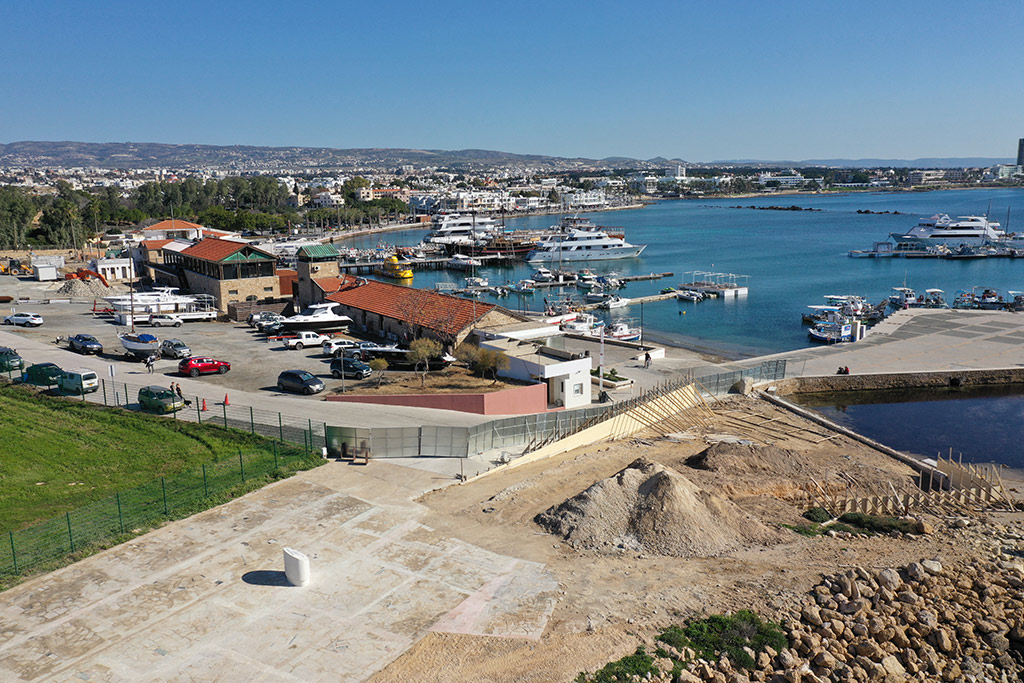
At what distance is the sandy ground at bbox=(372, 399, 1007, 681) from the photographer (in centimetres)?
1371

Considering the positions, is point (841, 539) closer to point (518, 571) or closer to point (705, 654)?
point (705, 654)

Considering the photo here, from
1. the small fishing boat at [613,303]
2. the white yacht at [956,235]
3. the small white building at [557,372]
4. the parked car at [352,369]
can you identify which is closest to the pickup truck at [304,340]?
the parked car at [352,369]

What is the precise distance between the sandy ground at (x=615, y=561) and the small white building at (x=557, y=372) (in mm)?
4944

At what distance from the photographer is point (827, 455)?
2809cm

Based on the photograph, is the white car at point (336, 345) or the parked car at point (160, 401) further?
the white car at point (336, 345)

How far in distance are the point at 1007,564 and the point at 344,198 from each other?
191229mm

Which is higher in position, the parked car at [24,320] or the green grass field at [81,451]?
the parked car at [24,320]

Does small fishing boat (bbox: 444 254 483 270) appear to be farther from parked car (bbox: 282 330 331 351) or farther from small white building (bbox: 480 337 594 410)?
small white building (bbox: 480 337 594 410)

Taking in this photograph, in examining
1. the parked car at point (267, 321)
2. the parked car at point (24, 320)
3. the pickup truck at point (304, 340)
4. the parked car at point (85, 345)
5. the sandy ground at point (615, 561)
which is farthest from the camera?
the parked car at point (267, 321)

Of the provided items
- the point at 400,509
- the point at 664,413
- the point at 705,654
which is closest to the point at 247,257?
the point at 664,413

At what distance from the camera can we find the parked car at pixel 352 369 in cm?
3366

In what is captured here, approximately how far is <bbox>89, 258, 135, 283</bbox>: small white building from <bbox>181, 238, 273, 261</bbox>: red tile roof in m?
11.6

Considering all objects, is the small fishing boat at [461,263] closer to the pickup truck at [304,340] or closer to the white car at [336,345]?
the pickup truck at [304,340]

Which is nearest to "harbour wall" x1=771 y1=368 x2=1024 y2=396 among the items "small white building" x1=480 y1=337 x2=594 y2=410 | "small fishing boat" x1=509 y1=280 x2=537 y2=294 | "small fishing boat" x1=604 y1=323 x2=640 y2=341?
"small white building" x1=480 y1=337 x2=594 y2=410
